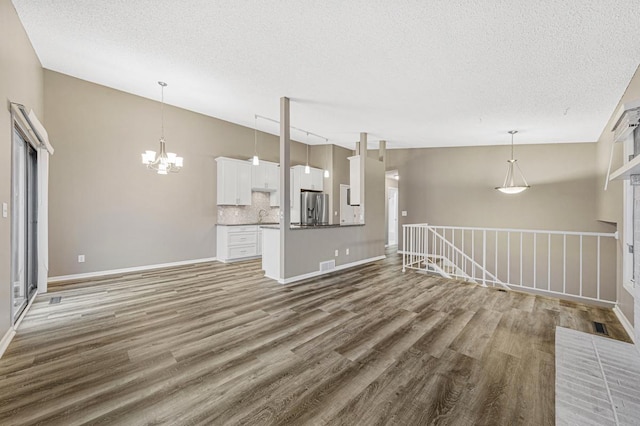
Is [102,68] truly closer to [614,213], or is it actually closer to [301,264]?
[301,264]

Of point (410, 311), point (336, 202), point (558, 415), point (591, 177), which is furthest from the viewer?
point (336, 202)

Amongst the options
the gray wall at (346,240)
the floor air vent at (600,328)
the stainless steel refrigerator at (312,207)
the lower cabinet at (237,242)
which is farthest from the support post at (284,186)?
the floor air vent at (600,328)

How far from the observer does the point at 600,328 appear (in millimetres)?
2877

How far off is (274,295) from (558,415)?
3049 mm

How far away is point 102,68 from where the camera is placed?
400 centimetres

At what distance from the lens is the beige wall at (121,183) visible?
173 inches

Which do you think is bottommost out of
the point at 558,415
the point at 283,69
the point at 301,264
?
the point at 558,415

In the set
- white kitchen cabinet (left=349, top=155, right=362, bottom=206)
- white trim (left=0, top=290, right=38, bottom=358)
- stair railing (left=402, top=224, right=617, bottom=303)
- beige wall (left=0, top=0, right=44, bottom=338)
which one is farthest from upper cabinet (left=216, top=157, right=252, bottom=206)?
stair railing (left=402, top=224, right=617, bottom=303)

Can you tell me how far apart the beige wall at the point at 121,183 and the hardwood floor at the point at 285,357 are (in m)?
1.11

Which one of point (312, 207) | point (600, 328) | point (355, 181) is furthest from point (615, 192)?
point (312, 207)

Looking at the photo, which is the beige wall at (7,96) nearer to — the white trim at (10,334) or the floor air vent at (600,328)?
the white trim at (10,334)

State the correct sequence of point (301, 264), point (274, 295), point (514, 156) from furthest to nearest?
point (514, 156)
point (301, 264)
point (274, 295)

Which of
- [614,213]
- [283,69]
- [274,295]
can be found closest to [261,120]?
[283,69]

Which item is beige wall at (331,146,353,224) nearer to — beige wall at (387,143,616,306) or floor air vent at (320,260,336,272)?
beige wall at (387,143,616,306)
